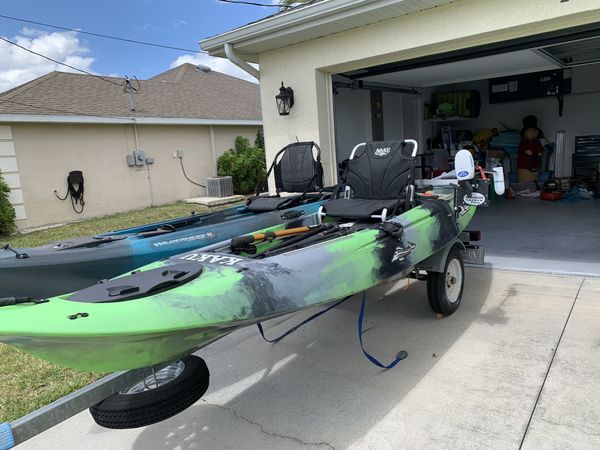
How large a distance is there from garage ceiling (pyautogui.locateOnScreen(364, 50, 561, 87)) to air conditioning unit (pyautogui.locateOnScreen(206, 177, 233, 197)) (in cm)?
627

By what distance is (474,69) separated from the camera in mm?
8094

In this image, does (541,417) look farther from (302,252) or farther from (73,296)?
(73,296)

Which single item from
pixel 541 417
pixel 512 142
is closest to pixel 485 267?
pixel 541 417

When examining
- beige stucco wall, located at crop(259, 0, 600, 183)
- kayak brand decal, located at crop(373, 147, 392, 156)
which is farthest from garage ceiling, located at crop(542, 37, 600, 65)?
kayak brand decal, located at crop(373, 147, 392, 156)

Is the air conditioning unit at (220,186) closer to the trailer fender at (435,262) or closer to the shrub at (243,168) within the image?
the shrub at (243,168)

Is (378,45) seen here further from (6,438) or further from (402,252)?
(6,438)

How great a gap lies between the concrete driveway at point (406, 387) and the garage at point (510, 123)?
2.44 metres

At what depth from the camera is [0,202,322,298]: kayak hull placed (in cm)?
334

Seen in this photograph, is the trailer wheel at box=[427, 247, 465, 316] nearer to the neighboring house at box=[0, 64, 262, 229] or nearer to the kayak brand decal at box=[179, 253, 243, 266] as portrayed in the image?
the kayak brand decal at box=[179, 253, 243, 266]

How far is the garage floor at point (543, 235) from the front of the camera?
17.1 feet

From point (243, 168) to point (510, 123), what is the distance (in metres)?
7.74

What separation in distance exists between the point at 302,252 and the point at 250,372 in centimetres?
121

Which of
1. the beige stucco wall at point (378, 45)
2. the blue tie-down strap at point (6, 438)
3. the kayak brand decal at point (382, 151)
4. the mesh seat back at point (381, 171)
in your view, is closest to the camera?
the blue tie-down strap at point (6, 438)

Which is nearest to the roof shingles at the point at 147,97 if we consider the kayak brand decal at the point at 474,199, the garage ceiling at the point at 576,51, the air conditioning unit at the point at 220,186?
the air conditioning unit at the point at 220,186
